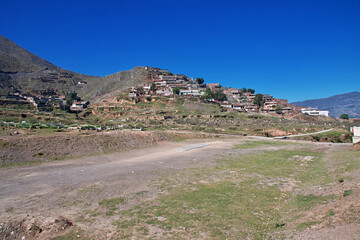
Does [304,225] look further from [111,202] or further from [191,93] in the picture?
[191,93]

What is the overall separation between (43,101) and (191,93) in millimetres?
66900

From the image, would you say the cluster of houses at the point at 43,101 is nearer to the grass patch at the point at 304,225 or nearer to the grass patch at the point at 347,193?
the grass patch at the point at 304,225

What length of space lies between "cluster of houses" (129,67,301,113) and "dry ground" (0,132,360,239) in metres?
83.1

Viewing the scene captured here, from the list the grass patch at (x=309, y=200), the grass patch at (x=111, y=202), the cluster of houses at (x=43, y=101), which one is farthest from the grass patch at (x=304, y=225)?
the cluster of houses at (x=43, y=101)

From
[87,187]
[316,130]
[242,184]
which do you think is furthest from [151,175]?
[316,130]

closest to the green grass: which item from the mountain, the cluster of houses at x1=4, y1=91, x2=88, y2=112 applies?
the cluster of houses at x1=4, y1=91, x2=88, y2=112

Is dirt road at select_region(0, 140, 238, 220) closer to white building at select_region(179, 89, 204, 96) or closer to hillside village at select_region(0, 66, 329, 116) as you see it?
hillside village at select_region(0, 66, 329, 116)

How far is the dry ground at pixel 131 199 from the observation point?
8984 mm

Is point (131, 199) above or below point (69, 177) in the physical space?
below

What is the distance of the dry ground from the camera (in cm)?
898

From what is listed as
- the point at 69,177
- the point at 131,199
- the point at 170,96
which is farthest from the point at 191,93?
the point at 131,199

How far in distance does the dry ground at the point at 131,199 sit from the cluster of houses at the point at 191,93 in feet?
272

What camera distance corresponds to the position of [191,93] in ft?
381

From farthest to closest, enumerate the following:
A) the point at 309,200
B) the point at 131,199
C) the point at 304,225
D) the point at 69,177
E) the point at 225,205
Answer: the point at 69,177 < the point at 131,199 < the point at 225,205 < the point at 309,200 < the point at 304,225
